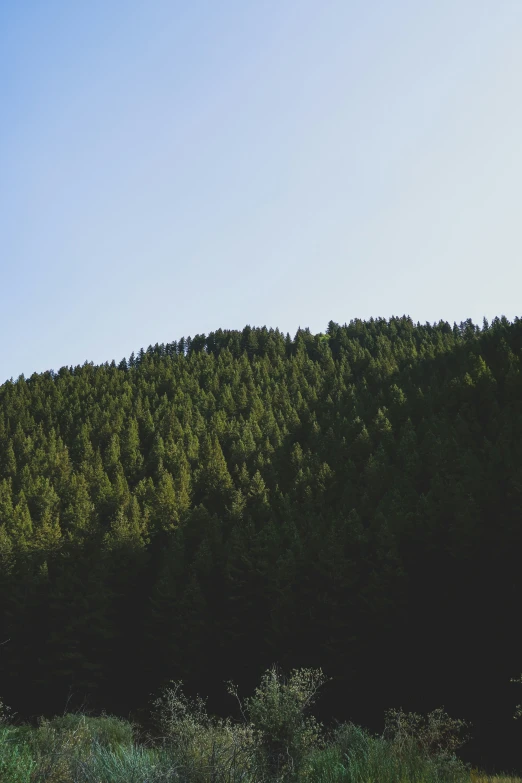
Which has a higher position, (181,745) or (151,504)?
(151,504)

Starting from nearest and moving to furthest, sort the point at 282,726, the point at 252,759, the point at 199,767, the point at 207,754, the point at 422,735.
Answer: the point at 199,767 → the point at 207,754 → the point at 252,759 → the point at 282,726 → the point at 422,735

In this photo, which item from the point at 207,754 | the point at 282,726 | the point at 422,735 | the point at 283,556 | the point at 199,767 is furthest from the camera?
→ the point at 283,556

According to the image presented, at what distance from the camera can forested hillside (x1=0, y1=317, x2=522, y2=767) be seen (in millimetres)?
50094

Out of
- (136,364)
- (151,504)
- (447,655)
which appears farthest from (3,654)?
(136,364)

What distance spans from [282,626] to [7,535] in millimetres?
34590

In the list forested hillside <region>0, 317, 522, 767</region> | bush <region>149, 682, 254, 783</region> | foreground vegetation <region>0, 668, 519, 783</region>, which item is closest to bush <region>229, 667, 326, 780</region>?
foreground vegetation <region>0, 668, 519, 783</region>

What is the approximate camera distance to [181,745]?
12734 mm

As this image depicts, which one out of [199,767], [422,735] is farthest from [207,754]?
[422,735]

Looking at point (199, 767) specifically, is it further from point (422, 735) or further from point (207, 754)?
point (422, 735)

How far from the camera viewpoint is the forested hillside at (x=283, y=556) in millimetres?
50094

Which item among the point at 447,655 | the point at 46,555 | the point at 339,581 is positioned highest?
the point at 46,555

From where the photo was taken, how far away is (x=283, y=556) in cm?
5931

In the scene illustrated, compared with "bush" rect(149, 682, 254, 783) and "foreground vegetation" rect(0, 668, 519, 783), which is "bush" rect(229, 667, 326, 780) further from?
"bush" rect(149, 682, 254, 783)

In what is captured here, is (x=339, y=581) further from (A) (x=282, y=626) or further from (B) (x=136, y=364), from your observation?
(B) (x=136, y=364)
